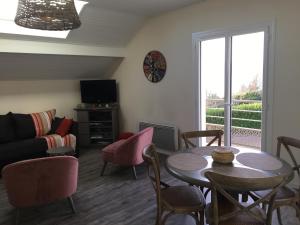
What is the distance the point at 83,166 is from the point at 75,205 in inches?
54.8

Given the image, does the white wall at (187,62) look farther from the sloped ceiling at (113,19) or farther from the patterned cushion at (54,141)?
the patterned cushion at (54,141)

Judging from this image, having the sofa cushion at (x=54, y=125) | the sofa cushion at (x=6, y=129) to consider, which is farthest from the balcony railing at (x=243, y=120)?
the sofa cushion at (x=6, y=129)

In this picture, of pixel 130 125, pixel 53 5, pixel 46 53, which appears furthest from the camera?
pixel 130 125

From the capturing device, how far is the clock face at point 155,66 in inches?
188

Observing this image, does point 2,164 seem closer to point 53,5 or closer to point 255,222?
point 53,5

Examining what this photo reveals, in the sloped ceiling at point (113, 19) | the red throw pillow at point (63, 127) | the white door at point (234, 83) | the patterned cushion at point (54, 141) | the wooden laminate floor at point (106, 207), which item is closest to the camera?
the wooden laminate floor at point (106, 207)

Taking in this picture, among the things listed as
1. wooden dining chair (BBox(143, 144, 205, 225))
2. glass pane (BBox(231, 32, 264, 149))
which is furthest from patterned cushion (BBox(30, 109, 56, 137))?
glass pane (BBox(231, 32, 264, 149))

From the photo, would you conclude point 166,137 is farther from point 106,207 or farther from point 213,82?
point 106,207

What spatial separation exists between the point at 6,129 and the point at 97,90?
1.98 m

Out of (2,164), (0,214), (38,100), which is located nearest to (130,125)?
(38,100)

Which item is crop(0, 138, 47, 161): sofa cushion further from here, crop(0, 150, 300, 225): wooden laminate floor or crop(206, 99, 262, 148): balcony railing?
crop(206, 99, 262, 148): balcony railing

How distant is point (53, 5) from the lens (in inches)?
80.4

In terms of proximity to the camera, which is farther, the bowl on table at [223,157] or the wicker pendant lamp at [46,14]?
the bowl on table at [223,157]

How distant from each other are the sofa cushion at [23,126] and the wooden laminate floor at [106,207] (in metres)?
1.15
